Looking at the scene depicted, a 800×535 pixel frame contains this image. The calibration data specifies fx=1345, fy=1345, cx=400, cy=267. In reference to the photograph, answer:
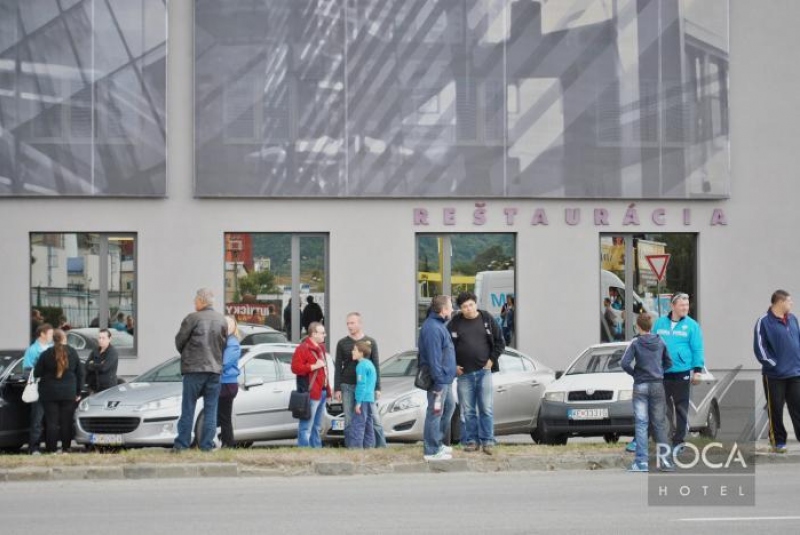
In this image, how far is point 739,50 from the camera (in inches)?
1089

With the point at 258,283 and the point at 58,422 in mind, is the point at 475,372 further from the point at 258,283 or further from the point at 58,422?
the point at 258,283

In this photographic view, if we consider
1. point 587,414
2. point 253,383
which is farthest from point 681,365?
point 253,383

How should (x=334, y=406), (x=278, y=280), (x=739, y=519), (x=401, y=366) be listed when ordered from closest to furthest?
(x=739, y=519)
(x=334, y=406)
(x=401, y=366)
(x=278, y=280)

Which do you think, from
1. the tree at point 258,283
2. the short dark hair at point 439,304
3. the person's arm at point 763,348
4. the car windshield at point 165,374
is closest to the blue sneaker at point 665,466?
the person's arm at point 763,348

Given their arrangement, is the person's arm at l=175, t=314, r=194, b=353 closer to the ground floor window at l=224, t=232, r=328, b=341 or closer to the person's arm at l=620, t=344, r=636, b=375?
the person's arm at l=620, t=344, r=636, b=375

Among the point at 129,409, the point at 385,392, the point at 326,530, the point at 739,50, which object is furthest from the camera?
the point at 739,50

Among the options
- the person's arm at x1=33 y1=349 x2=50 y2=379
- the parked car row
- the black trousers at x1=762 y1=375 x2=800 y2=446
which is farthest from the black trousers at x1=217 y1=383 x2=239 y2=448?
the black trousers at x1=762 y1=375 x2=800 y2=446

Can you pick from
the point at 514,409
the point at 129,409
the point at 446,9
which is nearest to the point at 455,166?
the point at 446,9

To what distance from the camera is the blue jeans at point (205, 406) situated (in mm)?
15609

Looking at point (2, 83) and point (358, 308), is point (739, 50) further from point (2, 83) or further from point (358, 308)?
point (2, 83)

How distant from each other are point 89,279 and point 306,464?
12853 millimetres

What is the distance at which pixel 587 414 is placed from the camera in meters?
18.0

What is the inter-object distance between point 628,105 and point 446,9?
13.5 feet

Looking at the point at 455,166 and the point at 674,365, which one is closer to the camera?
the point at 674,365
